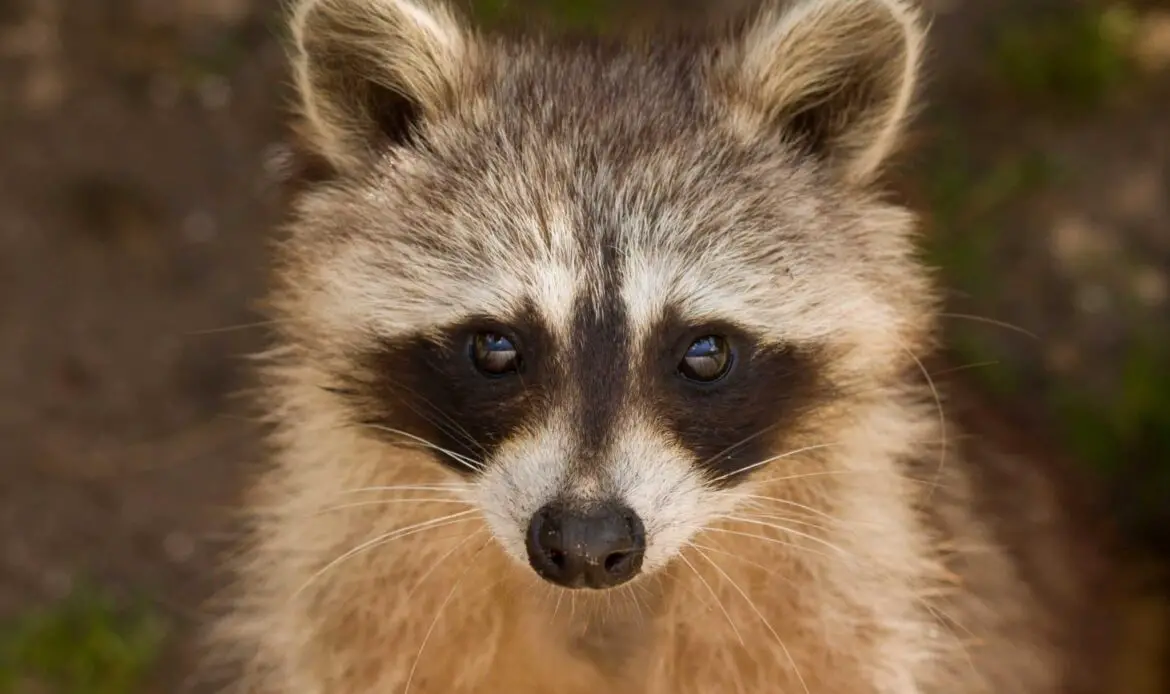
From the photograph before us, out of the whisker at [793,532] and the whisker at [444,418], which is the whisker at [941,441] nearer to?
the whisker at [793,532]

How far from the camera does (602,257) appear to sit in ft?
5.37

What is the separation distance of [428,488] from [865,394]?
59 centimetres

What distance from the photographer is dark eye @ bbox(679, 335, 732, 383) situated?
168cm

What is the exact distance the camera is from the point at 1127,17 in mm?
3209

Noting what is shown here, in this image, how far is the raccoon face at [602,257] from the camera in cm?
162

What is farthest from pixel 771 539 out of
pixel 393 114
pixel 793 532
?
pixel 393 114

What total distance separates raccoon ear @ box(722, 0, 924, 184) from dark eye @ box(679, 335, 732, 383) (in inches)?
12.3

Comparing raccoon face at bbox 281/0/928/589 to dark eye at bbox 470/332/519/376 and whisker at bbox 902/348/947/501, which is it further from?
whisker at bbox 902/348/947/501

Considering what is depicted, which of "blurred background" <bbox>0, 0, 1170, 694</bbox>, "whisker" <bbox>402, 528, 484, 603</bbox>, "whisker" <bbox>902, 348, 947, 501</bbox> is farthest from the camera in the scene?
"blurred background" <bbox>0, 0, 1170, 694</bbox>

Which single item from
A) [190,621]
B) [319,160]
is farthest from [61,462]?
[319,160]

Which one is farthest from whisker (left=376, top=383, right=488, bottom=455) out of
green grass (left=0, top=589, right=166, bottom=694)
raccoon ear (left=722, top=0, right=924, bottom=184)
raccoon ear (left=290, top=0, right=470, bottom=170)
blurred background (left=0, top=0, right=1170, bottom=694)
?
green grass (left=0, top=589, right=166, bottom=694)

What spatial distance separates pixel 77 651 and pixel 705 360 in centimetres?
176

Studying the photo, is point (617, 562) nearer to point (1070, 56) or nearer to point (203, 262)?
point (203, 262)

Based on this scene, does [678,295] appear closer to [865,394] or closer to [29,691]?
[865,394]
